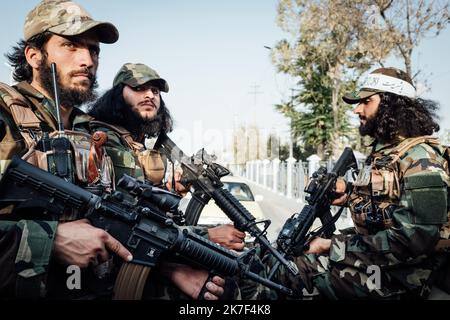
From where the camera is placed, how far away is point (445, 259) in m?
2.29

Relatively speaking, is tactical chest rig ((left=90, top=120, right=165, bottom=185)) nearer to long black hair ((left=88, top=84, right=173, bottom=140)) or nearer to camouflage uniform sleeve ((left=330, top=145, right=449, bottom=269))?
long black hair ((left=88, top=84, right=173, bottom=140))

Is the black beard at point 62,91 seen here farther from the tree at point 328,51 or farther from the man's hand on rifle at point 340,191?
the tree at point 328,51

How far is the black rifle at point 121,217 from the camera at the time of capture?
149cm

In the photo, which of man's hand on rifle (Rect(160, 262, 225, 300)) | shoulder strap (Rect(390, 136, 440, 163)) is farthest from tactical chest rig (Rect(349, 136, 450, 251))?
man's hand on rifle (Rect(160, 262, 225, 300))

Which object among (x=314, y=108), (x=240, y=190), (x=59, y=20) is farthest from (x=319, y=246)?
(x=314, y=108)

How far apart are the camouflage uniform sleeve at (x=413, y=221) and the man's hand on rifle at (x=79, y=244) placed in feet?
4.84

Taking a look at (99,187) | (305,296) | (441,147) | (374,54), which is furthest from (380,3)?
(99,187)

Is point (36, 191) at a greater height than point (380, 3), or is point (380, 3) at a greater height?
point (380, 3)

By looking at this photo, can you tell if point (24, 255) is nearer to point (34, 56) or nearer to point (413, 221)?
point (34, 56)

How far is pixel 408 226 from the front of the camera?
2127 millimetres

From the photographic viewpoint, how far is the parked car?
21.5 ft

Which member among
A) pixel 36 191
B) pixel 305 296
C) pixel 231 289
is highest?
pixel 36 191

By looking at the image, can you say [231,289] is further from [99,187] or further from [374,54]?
[374,54]
